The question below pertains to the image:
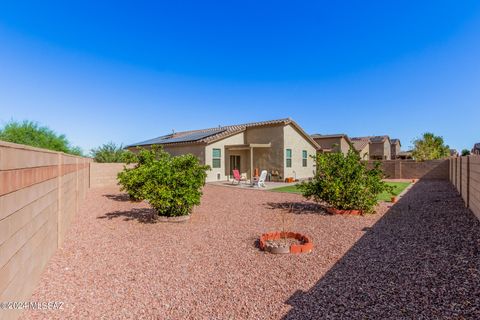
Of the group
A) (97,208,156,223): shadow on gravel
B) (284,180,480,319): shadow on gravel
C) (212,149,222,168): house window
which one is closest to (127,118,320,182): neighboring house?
(212,149,222,168): house window

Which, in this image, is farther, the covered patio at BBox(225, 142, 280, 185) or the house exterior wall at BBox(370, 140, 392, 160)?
the house exterior wall at BBox(370, 140, 392, 160)

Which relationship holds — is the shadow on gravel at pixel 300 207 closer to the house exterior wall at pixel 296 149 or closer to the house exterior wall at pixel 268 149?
the house exterior wall at pixel 268 149

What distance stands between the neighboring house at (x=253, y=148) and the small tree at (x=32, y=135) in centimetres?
1023

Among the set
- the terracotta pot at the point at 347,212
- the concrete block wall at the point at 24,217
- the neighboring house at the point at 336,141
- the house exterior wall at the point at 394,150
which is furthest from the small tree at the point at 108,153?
the house exterior wall at the point at 394,150

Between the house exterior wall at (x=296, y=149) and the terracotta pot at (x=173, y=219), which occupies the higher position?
the house exterior wall at (x=296, y=149)

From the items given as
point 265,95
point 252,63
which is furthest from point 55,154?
point 265,95

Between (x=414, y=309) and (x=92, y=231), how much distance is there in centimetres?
732

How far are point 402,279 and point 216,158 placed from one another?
59.0 feet

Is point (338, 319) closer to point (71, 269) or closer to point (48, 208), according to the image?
point (71, 269)

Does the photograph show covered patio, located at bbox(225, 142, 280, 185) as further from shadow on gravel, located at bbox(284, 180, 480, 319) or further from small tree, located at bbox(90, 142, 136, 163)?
shadow on gravel, located at bbox(284, 180, 480, 319)

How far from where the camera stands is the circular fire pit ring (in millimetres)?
5402

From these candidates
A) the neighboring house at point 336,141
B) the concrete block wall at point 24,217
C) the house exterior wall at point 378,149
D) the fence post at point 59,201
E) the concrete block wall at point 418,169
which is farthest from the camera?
the house exterior wall at point 378,149

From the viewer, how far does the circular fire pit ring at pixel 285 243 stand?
17.7ft

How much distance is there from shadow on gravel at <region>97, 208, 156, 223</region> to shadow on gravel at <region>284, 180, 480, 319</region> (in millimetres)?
5950
